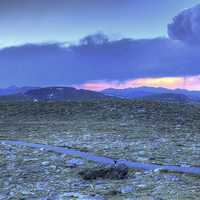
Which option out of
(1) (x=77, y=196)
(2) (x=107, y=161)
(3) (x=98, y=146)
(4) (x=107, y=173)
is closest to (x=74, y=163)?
(2) (x=107, y=161)

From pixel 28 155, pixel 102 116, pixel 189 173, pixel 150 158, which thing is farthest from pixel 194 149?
pixel 102 116

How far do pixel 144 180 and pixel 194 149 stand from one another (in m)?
8.67

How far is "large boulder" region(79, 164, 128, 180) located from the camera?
21.2 meters

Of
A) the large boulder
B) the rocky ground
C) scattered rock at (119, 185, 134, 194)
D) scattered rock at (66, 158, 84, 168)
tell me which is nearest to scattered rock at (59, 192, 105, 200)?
the rocky ground

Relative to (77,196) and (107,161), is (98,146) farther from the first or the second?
(77,196)

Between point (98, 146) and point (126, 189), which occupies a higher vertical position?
point (98, 146)

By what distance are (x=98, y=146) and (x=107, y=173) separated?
29.7ft

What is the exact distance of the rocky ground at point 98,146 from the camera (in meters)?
19.2

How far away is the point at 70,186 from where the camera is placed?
20.2 m

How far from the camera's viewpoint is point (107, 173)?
21.4m

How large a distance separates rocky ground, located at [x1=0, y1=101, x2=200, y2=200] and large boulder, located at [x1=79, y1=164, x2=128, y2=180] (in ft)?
0.84

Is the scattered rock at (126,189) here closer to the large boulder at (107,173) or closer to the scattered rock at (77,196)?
the scattered rock at (77,196)

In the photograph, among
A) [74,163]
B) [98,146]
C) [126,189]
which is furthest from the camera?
[98,146]

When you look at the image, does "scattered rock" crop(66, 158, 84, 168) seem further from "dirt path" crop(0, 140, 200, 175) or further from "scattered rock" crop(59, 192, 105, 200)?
"scattered rock" crop(59, 192, 105, 200)
